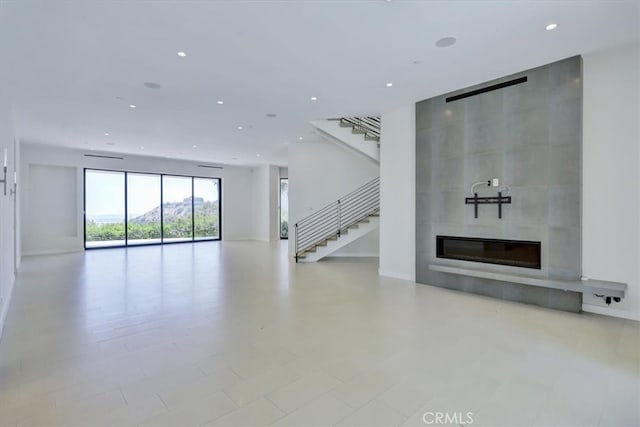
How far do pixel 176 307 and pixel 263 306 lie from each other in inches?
51.3

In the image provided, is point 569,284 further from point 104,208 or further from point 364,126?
point 104,208

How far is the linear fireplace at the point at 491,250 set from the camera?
4.82 meters

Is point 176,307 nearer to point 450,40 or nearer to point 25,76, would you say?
point 25,76

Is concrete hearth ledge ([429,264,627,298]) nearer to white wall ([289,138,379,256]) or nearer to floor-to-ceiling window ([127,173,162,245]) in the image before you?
white wall ([289,138,379,256])

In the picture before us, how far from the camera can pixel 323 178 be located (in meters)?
9.87

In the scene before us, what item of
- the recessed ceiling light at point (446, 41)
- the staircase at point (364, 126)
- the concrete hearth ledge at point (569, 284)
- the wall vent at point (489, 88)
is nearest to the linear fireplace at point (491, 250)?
the concrete hearth ledge at point (569, 284)

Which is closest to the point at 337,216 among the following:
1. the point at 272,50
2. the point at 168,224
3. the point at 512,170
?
the point at 512,170

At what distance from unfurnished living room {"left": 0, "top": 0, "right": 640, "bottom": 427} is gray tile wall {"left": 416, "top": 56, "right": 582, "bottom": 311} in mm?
29

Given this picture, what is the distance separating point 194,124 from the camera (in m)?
7.70

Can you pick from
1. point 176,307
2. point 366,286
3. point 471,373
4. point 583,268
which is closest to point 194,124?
point 176,307

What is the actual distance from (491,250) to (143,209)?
1247cm

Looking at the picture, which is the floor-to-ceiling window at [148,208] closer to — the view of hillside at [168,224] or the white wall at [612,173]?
the view of hillside at [168,224]

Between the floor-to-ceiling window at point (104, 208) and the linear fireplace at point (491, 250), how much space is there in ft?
38.5

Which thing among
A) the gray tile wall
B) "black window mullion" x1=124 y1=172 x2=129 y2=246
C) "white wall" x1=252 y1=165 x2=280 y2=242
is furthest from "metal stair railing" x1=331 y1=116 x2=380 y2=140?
"black window mullion" x1=124 y1=172 x2=129 y2=246
